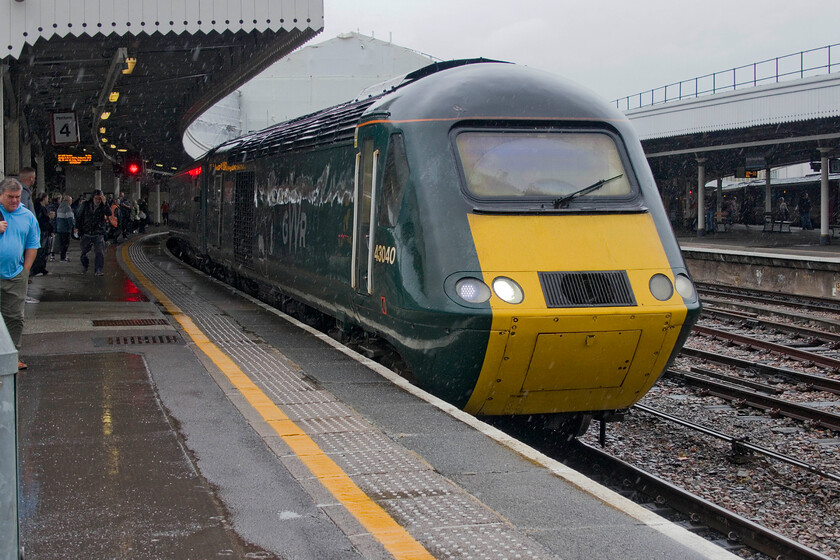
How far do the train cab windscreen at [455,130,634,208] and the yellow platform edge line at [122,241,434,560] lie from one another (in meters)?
2.27

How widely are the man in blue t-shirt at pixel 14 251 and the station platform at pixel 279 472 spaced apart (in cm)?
47

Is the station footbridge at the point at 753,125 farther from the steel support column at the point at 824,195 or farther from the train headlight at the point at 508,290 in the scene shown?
the train headlight at the point at 508,290

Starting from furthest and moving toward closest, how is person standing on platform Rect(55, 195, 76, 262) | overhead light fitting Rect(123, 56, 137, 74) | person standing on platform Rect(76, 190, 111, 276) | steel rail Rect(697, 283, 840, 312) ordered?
person standing on platform Rect(55, 195, 76, 262) → person standing on platform Rect(76, 190, 111, 276) → steel rail Rect(697, 283, 840, 312) → overhead light fitting Rect(123, 56, 137, 74)

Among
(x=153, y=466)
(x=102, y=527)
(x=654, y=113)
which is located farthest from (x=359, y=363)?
(x=654, y=113)

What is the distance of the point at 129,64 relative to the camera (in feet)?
55.2

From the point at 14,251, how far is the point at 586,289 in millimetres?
4499

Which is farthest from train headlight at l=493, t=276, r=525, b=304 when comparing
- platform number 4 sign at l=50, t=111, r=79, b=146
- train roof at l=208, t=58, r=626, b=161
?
platform number 4 sign at l=50, t=111, r=79, b=146

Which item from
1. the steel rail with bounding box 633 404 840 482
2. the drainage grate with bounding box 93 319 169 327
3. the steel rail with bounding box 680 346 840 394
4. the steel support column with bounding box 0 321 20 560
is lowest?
the steel rail with bounding box 633 404 840 482

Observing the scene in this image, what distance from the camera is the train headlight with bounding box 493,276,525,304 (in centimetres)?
645

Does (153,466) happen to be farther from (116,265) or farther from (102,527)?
(116,265)

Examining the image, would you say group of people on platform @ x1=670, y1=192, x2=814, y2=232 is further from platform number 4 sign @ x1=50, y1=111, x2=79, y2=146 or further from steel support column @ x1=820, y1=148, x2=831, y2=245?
platform number 4 sign @ x1=50, y1=111, x2=79, y2=146

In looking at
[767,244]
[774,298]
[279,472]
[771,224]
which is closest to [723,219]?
[771,224]

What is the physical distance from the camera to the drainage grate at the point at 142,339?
8836 mm

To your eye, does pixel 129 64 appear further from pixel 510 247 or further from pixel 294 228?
pixel 510 247
